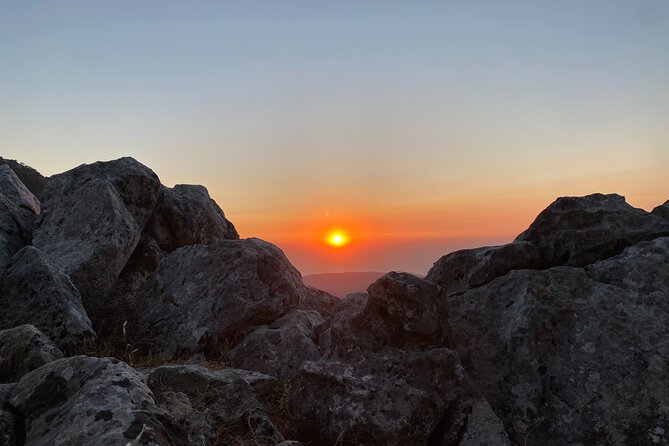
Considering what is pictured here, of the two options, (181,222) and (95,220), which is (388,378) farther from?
(181,222)

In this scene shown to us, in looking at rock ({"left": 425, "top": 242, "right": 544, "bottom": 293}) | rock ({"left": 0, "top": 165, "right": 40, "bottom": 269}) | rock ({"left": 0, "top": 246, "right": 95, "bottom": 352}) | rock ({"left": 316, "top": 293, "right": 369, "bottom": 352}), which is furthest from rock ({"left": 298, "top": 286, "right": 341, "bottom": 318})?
rock ({"left": 0, "top": 165, "right": 40, "bottom": 269})

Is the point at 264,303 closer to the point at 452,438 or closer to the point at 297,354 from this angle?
the point at 297,354

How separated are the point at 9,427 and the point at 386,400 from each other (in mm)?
4653

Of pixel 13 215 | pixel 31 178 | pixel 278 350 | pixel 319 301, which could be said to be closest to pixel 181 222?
pixel 13 215

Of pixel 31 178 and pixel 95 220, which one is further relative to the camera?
pixel 31 178

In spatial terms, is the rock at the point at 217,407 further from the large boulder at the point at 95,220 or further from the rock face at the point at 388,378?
the large boulder at the point at 95,220

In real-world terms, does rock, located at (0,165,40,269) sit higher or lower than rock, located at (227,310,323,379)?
higher

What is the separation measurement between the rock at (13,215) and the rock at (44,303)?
1.26 m

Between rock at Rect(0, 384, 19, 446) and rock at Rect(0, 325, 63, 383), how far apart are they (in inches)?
62.0

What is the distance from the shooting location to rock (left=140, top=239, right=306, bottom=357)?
12.5 meters

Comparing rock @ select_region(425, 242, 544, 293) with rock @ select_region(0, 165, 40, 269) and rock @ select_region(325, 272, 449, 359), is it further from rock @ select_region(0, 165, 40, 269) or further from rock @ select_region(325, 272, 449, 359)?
rock @ select_region(0, 165, 40, 269)

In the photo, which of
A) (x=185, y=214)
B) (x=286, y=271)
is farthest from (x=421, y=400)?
(x=185, y=214)

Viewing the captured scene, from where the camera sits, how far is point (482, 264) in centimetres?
1020

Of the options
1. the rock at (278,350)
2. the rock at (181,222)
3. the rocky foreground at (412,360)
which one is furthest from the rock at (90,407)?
the rock at (181,222)
